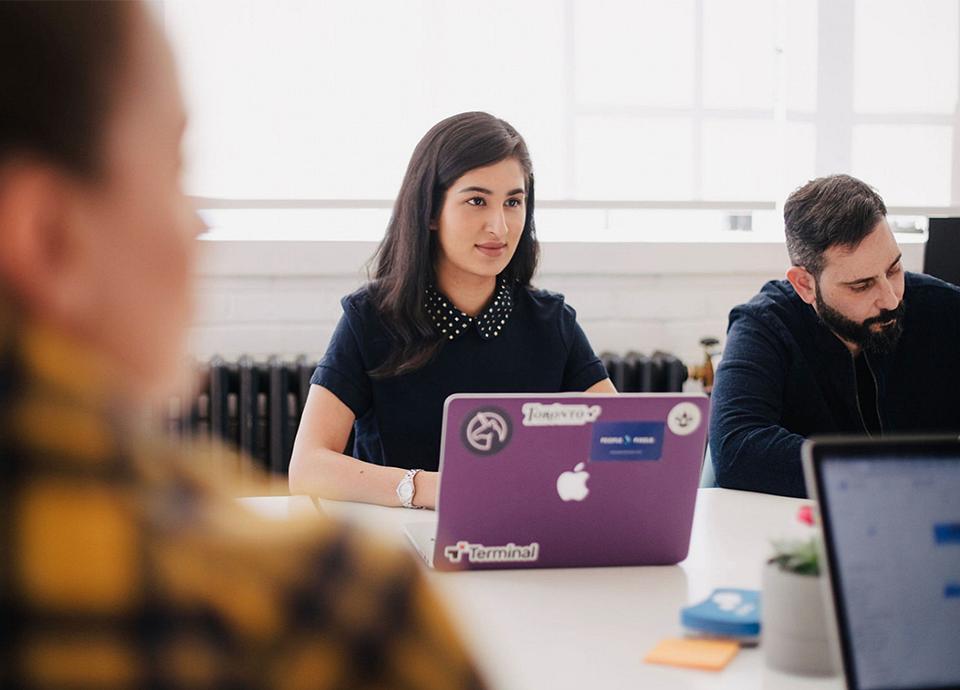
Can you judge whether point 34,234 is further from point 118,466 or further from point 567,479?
point 567,479

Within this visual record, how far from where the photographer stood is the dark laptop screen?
93 cm

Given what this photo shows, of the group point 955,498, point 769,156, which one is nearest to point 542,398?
point 955,498

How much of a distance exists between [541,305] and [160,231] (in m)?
2.12

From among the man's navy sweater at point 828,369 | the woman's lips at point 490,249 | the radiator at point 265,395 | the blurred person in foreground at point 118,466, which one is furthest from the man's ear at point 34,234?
the radiator at point 265,395

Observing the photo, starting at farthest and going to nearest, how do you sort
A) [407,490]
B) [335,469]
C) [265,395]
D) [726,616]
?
[265,395] < [335,469] < [407,490] < [726,616]

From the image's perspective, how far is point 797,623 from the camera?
3.71ft

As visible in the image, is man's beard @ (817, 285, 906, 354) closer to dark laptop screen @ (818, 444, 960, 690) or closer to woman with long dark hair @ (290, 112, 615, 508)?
woman with long dark hair @ (290, 112, 615, 508)

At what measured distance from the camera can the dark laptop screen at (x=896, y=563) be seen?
93 centimetres

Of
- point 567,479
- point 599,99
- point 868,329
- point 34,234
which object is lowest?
point 567,479

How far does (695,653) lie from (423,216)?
1.38m

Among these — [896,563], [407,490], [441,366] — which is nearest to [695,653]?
[896,563]

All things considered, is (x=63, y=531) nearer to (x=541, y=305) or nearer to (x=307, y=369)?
(x=541, y=305)

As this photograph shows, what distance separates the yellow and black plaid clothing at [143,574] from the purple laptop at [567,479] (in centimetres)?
102

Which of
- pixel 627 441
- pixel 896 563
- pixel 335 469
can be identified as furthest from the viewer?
pixel 335 469
